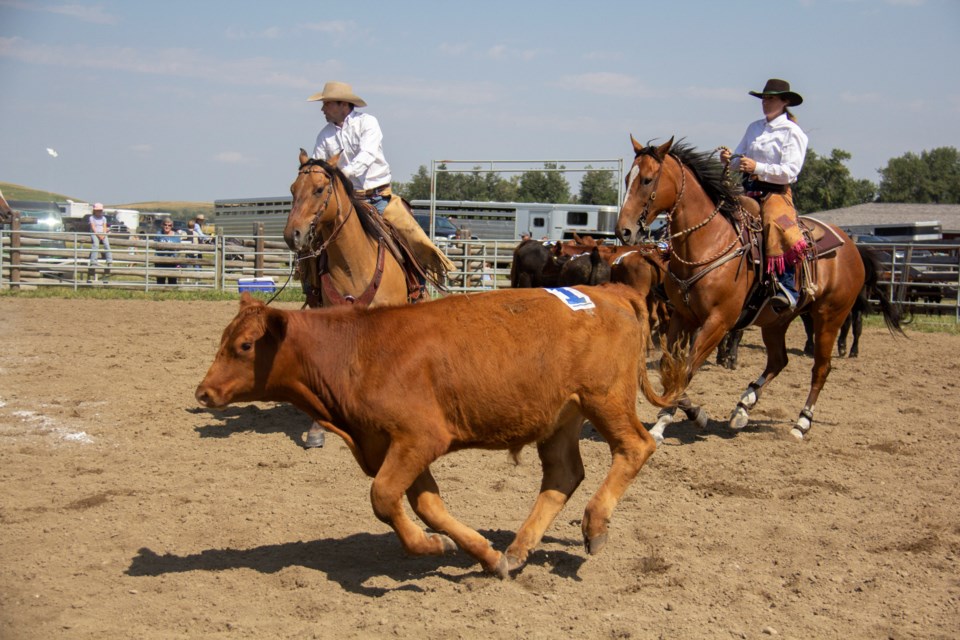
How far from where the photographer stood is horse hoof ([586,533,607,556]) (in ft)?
13.8

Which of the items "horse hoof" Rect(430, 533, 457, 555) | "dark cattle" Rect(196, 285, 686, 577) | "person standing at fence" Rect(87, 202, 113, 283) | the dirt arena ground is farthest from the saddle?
"person standing at fence" Rect(87, 202, 113, 283)

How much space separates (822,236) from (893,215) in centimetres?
4542

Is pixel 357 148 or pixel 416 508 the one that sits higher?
pixel 357 148

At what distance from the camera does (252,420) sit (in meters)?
7.71

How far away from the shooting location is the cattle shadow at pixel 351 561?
4250mm

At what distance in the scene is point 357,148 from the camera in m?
7.69

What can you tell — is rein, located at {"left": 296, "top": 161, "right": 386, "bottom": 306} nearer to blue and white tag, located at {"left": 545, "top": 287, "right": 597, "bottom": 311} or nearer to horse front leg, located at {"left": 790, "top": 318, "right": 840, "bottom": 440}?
blue and white tag, located at {"left": 545, "top": 287, "right": 597, "bottom": 311}

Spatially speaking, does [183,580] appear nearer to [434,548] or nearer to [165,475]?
[434,548]

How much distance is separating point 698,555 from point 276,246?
1852cm

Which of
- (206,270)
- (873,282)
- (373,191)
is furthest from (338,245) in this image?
(206,270)

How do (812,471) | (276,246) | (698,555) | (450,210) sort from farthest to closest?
(450,210), (276,246), (812,471), (698,555)

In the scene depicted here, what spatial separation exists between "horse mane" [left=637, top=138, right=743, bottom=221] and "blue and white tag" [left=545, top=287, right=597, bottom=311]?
3255 mm

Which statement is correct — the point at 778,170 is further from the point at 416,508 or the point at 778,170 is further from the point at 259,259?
the point at 259,259

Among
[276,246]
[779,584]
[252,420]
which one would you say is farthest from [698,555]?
[276,246]
